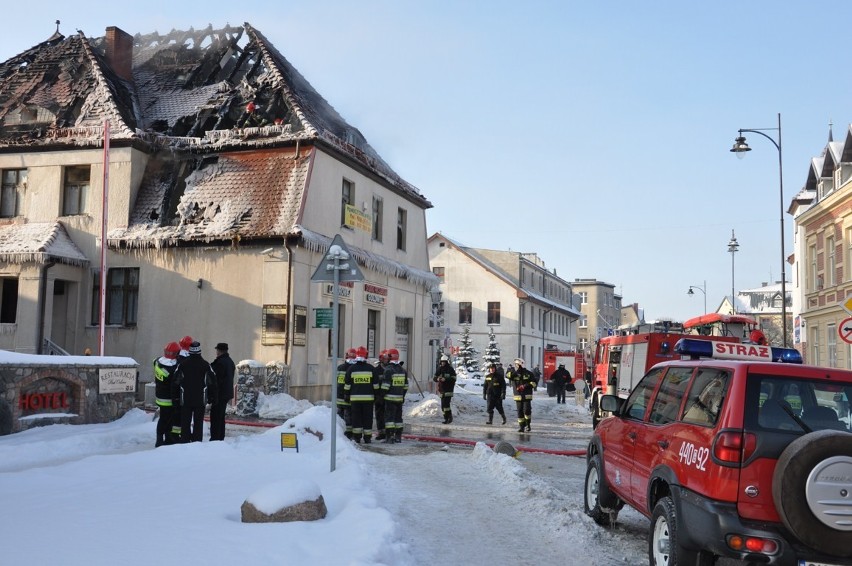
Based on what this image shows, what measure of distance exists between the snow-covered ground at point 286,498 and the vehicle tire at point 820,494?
6.84ft

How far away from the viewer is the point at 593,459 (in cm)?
833

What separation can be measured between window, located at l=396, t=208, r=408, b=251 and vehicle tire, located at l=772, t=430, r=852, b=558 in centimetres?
2491

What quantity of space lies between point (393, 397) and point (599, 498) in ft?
26.9

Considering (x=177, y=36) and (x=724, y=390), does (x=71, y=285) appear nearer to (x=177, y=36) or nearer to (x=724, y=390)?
(x=177, y=36)

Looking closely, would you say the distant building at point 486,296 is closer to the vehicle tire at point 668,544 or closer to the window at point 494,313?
the window at point 494,313

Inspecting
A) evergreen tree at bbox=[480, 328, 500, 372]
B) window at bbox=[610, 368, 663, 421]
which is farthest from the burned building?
evergreen tree at bbox=[480, 328, 500, 372]

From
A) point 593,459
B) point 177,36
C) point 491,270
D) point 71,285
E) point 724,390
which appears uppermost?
point 177,36

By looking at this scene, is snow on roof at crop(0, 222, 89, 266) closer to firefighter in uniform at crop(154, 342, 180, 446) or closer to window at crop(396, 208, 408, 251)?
window at crop(396, 208, 408, 251)

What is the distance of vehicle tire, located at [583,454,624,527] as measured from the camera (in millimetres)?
7773

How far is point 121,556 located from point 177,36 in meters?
26.1

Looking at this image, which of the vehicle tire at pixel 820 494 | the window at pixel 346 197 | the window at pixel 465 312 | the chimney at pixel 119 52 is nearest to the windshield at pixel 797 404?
the vehicle tire at pixel 820 494

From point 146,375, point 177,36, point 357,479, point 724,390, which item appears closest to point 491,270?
point 177,36

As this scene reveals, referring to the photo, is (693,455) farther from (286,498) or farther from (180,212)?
(180,212)

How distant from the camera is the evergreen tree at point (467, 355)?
5738cm
